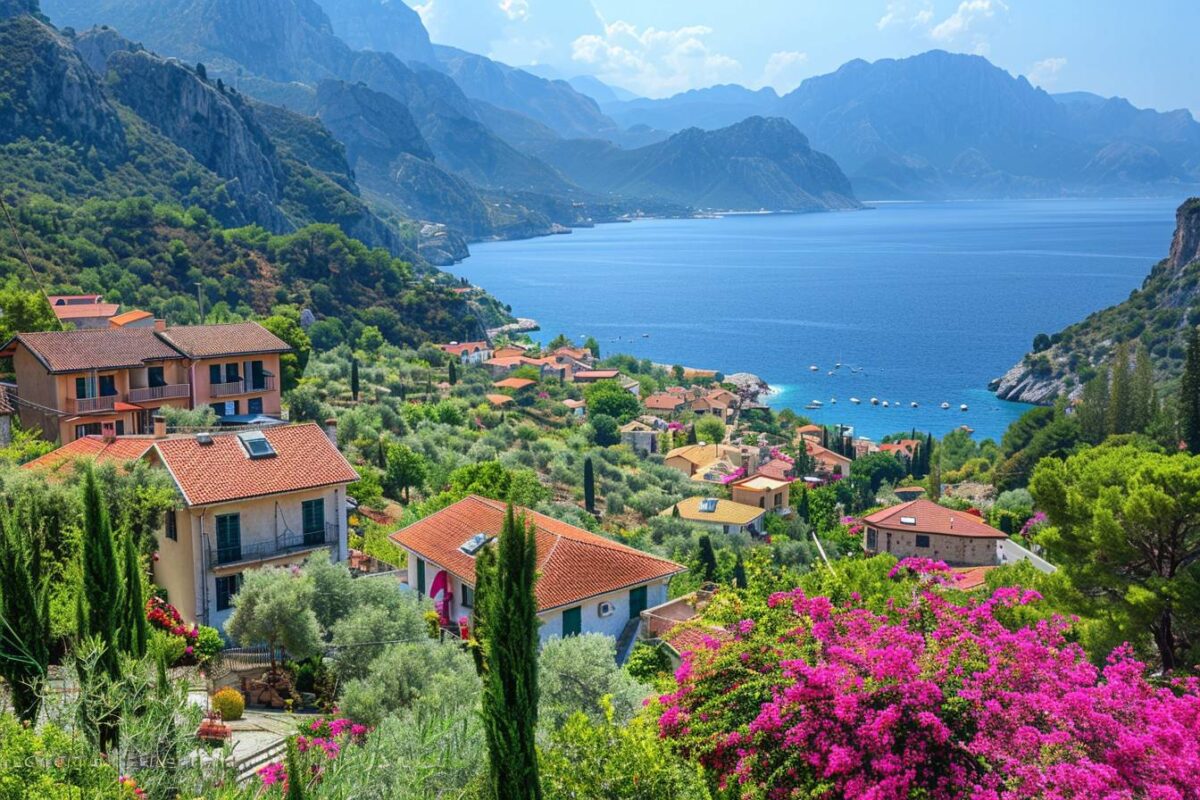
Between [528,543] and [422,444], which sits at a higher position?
[528,543]

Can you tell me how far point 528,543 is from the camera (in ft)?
32.7

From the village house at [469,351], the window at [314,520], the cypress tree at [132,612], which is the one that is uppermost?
the cypress tree at [132,612]

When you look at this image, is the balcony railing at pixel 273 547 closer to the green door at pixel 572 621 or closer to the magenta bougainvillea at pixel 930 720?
the green door at pixel 572 621

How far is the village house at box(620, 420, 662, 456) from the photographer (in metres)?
64.6

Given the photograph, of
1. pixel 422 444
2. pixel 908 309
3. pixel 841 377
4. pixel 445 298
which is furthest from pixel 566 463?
pixel 908 309

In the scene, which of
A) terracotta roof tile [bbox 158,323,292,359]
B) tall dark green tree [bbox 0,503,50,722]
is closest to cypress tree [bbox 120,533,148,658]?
tall dark green tree [bbox 0,503,50,722]

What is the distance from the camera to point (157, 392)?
31.1 m

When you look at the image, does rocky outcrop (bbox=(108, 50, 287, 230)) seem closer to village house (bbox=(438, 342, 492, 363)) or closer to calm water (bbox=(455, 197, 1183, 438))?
calm water (bbox=(455, 197, 1183, 438))

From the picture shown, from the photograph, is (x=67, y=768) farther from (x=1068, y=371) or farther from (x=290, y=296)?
(x=1068, y=371)

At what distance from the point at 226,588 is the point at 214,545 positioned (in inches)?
32.5

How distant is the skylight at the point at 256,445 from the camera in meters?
20.8

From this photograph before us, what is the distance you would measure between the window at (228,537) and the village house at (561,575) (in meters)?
3.55

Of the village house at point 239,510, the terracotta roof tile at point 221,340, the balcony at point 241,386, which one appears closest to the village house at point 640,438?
the balcony at point 241,386

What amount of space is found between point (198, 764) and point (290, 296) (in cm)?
7720
